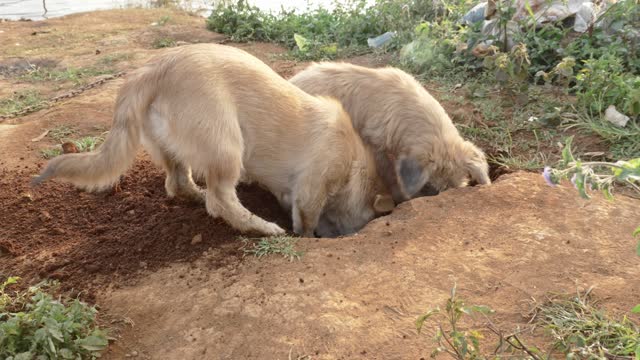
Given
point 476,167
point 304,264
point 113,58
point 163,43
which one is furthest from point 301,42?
point 304,264

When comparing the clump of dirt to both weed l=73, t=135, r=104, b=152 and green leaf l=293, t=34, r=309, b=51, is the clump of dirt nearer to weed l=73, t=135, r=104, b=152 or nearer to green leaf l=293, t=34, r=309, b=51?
weed l=73, t=135, r=104, b=152

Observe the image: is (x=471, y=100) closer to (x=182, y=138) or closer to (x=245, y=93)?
(x=245, y=93)

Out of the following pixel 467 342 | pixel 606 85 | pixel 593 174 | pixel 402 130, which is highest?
pixel 593 174

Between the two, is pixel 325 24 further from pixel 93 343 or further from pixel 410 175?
pixel 93 343

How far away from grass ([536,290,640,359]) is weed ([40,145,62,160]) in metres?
4.04

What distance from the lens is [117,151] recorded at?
3609mm

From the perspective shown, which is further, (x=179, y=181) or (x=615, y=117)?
(x=615, y=117)

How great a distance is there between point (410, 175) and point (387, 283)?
1492mm

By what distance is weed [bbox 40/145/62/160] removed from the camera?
5.04 metres

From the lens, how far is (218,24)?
9719 mm

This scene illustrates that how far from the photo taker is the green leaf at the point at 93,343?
2742 millimetres

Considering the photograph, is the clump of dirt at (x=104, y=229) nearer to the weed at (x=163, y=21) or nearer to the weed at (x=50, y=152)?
the weed at (x=50, y=152)

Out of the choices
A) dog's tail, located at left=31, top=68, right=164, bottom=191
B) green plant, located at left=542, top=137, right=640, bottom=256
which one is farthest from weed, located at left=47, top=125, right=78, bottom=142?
green plant, located at left=542, top=137, right=640, bottom=256

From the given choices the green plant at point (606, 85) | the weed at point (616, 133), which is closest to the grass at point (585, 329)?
the weed at point (616, 133)
